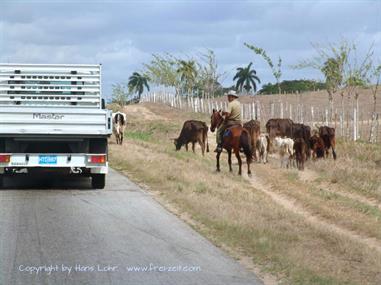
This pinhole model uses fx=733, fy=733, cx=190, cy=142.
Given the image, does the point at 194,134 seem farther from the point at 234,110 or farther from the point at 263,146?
the point at 234,110

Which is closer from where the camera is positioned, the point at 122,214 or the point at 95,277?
the point at 95,277

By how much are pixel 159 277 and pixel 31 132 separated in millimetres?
7888

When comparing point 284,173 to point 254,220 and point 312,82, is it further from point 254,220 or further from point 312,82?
point 312,82

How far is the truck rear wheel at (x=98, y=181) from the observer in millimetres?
16172

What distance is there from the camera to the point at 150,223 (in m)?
11.8

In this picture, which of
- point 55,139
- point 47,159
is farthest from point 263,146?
point 47,159

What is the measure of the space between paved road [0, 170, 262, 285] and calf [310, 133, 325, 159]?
12.4 meters

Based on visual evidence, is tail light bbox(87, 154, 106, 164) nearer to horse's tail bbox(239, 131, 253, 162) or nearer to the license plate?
the license plate

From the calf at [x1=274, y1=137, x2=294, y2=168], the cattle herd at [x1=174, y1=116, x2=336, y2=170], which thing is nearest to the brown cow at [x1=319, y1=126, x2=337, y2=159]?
the cattle herd at [x1=174, y1=116, x2=336, y2=170]

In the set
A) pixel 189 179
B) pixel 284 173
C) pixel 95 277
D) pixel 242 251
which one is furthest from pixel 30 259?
pixel 284 173

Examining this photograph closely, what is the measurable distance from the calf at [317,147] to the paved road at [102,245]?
487 inches

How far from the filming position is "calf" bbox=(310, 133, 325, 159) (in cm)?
2603

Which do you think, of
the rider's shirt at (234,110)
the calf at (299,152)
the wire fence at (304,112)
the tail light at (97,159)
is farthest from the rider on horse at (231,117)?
the wire fence at (304,112)

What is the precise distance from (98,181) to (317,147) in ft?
39.1
